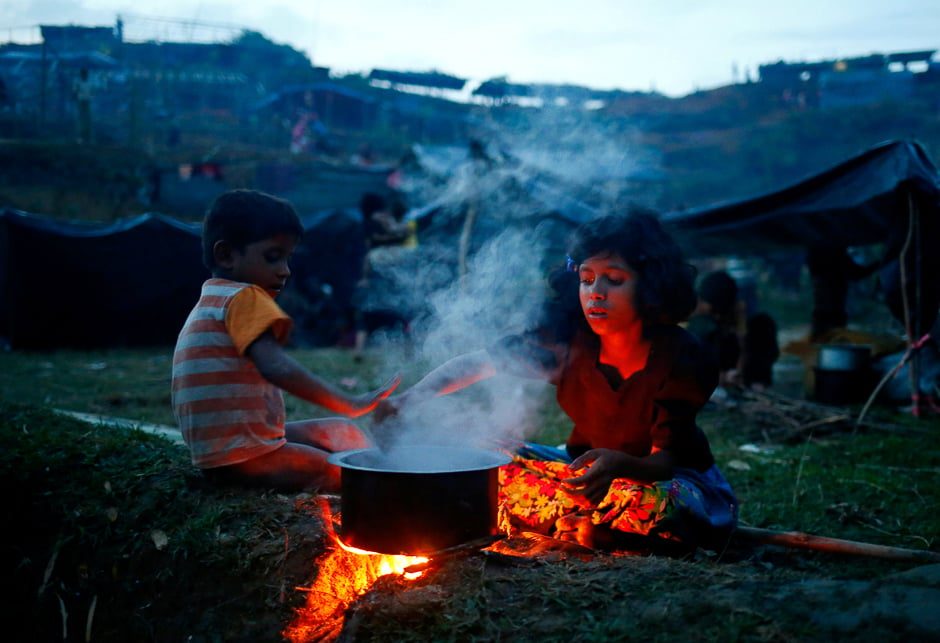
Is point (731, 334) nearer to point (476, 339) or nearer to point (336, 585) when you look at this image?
point (476, 339)

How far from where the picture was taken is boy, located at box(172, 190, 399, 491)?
2.40 metres

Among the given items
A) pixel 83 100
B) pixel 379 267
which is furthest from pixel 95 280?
pixel 83 100

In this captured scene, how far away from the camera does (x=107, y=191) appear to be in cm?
2128

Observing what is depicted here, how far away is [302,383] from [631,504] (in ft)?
4.04

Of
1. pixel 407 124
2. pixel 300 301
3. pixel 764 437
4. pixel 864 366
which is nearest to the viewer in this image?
Result: pixel 764 437

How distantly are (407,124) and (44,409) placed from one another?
98.5ft

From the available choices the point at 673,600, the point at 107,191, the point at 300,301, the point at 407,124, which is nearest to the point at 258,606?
the point at 673,600

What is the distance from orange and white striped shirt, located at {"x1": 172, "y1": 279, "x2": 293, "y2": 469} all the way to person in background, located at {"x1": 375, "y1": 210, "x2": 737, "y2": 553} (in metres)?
0.48

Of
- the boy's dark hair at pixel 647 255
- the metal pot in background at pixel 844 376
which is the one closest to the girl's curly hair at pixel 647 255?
the boy's dark hair at pixel 647 255

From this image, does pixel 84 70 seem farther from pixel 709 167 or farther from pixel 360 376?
pixel 709 167

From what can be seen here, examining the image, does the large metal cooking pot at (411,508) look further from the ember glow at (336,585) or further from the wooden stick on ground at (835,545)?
the wooden stick on ground at (835,545)

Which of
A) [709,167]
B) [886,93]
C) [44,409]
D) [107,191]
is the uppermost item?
[886,93]

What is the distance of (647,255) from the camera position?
2.54m

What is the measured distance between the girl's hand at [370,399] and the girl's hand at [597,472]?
660 millimetres
